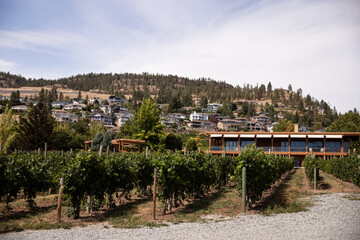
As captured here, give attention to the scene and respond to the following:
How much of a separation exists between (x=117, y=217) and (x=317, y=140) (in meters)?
34.4

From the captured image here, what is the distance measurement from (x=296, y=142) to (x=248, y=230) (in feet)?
110

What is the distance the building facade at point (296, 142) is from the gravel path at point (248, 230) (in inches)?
1038

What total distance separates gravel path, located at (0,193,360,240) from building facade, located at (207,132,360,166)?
86.5 feet

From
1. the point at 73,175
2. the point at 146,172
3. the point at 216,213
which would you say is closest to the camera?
the point at 73,175

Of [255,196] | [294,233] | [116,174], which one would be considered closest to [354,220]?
[294,233]

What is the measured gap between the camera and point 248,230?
24.3 ft

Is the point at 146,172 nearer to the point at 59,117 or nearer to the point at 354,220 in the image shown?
the point at 354,220

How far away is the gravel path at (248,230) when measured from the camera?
683 centimetres

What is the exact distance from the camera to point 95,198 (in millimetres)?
10047

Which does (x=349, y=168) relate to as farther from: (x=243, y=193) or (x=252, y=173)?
(x=243, y=193)

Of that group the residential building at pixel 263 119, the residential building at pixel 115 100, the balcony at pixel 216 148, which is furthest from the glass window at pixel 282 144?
the residential building at pixel 115 100

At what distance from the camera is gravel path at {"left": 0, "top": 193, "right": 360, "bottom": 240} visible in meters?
6.83

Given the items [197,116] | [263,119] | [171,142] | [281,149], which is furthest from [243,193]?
[263,119]

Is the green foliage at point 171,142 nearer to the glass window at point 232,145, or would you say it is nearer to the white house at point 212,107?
the glass window at point 232,145
